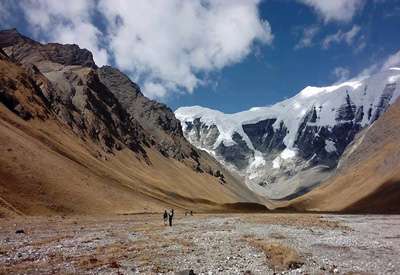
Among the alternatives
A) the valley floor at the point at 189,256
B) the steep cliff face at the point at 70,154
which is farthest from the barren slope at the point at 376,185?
the valley floor at the point at 189,256

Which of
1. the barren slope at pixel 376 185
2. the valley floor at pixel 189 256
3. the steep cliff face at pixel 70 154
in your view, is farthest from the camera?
Answer: the barren slope at pixel 376 185

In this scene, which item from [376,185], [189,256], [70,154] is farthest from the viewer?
[376,185]

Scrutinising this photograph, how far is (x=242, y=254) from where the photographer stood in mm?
29250

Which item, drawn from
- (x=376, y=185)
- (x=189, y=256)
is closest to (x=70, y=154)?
(x=189, y=256)

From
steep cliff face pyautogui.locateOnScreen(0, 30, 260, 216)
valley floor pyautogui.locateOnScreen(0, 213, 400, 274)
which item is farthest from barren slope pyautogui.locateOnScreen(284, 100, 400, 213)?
valley floor pyautogui.locateOnScreen(0, 213, 400, 274)

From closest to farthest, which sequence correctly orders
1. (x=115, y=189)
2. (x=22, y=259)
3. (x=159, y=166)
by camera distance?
(x=22, y=259) → (x=115, y=189) → (x=159, y=166)

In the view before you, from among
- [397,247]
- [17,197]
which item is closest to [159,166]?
[17,197]

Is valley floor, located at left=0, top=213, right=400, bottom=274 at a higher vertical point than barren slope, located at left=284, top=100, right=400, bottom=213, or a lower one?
lower

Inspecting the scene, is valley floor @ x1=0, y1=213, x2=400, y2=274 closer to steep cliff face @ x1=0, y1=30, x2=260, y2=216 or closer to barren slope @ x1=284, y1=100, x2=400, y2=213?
steep cliff face @ x1=0, y1=30, x2=260, y2=216

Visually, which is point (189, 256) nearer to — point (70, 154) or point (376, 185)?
point (70, 154)

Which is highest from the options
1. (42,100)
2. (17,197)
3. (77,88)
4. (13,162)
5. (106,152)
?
(77,88)

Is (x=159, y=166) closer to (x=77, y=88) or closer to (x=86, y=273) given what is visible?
(x=77, y=88)

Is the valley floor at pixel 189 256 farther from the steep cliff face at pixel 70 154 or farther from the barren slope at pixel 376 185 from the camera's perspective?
the barren slope at pixel 376 185

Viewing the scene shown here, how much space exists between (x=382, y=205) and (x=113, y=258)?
119202 mm
